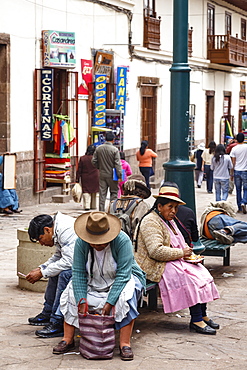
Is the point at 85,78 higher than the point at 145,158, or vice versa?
the point at 85,78

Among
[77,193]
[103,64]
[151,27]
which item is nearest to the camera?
[77,193]

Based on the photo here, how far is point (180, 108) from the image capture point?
7820 millimetres

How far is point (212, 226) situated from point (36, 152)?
289 inches

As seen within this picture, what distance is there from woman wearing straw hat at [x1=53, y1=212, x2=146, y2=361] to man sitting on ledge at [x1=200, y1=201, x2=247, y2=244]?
3346 mm

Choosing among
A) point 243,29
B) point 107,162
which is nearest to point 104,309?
point 107,162

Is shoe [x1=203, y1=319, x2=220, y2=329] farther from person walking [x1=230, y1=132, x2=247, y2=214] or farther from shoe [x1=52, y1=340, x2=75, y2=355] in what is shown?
person walking [x1=230, y1=132, x2=247, y2=214]

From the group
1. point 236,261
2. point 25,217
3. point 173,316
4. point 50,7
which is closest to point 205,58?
point 50,7

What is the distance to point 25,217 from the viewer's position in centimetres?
1398

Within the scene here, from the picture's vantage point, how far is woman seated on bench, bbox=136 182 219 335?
631cm

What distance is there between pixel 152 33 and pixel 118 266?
1866cm

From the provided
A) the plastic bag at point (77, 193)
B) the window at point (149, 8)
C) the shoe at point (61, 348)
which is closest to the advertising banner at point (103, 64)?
the window at point (149, 8)

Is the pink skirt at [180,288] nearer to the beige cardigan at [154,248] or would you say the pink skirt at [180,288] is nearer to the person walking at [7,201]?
the beige cardigan at [154,248]

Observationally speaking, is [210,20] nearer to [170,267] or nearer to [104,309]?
[170,267]

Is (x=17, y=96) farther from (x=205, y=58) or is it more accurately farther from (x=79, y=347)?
(x=205, y=58)
